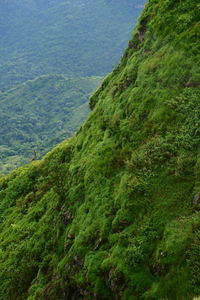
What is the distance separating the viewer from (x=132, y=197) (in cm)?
1638

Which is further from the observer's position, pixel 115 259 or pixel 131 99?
pixel 131 99

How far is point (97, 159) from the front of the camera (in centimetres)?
2123

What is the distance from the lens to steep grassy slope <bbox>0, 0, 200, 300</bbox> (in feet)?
44.4

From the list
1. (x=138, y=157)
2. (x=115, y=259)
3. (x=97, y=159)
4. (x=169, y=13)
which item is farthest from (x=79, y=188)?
(x=169, y=13)

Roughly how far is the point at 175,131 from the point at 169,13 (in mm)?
10285

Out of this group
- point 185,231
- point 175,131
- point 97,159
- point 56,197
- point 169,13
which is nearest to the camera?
point 185,231

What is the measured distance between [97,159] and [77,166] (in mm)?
2953

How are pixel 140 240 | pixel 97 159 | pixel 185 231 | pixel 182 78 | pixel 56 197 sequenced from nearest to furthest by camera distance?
pixel 185 231 → pixel 140 240 → pixel 182 78 → pixel 97 159 → pixel 56 197

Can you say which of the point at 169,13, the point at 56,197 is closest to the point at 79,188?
the point at 56,197

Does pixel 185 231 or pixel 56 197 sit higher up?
pixel 56 197

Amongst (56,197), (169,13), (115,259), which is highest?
(169,13)

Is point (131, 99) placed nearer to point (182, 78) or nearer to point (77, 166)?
point (182, 78)

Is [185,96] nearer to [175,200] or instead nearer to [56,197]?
[175,200]

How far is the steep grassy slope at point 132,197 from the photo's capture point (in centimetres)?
1353
